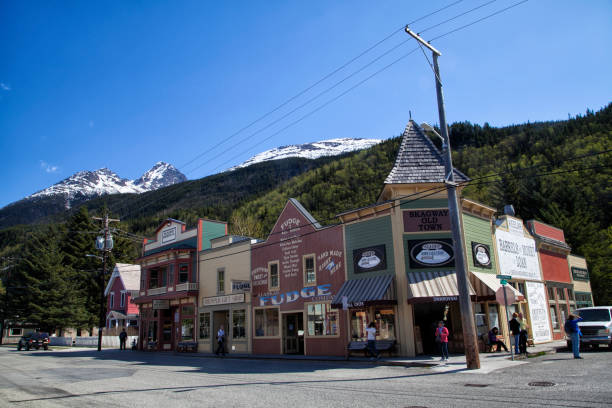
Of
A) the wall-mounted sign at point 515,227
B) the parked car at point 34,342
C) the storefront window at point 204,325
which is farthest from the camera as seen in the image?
the parked car at point 34,342

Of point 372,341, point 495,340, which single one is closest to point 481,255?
point 495,340

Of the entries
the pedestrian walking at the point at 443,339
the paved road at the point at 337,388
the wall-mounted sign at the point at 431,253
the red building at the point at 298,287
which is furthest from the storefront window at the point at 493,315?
the red building at the point at 298,287

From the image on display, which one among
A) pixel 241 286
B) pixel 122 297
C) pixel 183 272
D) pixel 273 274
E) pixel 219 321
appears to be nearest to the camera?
pixel 273 274

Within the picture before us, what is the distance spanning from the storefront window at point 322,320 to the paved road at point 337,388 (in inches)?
260

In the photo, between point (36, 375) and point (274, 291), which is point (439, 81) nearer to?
point (274, 291)

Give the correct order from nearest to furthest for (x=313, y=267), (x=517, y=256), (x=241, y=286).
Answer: (x=313, y=267)
(x=517, y=256)
(x=241, y=286)

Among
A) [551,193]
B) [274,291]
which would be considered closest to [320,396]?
[274,291]

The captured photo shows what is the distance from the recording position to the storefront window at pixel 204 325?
31.8 metres

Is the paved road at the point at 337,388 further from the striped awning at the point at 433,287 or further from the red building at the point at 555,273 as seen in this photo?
the red building at the point at 555,273

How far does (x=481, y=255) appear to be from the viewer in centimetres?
2192

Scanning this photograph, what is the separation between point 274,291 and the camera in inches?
1057

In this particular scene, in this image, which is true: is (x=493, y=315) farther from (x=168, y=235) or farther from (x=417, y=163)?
(x=168, y=235)

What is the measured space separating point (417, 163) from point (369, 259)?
5.38 m

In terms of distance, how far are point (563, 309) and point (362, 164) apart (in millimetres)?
75802
